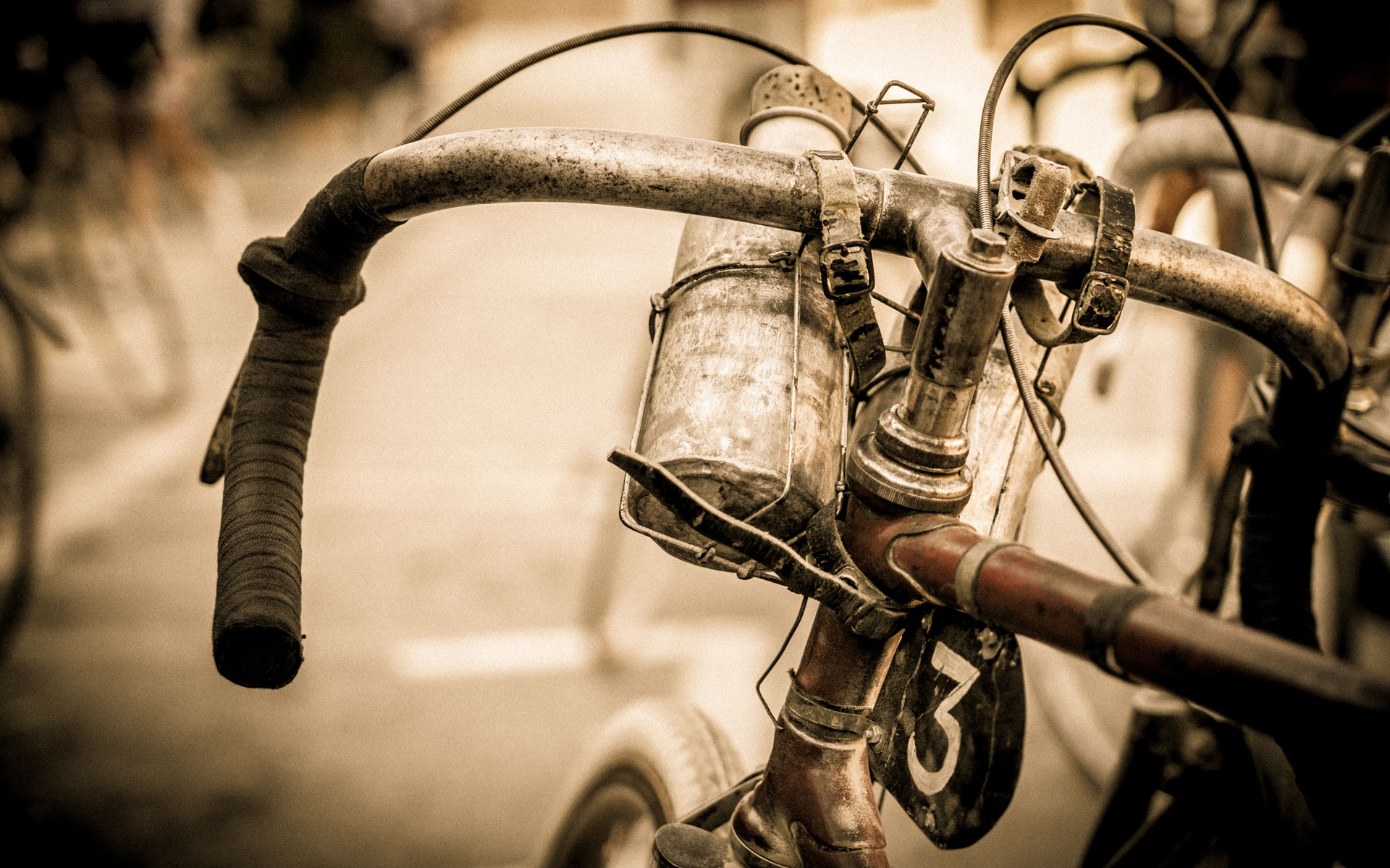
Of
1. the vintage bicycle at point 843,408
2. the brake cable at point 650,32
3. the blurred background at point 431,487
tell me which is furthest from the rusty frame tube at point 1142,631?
the blurred background at point 431,487

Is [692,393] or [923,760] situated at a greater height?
[692,393]

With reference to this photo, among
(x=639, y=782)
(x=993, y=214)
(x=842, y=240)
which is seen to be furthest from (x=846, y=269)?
(x=639, y=782)

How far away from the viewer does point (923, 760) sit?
0.74 m

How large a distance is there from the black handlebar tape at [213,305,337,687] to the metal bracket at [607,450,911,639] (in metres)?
0.27

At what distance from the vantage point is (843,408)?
0.72m

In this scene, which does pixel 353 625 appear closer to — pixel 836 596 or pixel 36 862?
pixel 36 862

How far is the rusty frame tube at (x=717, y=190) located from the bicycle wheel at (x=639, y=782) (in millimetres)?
633

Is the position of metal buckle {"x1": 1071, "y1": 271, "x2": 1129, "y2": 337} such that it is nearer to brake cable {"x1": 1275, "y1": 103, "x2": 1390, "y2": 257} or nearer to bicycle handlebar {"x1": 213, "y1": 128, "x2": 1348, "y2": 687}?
bicycle handlebar {"x1": 213, "y1": 128, "x2": 1348, "y2": 687}

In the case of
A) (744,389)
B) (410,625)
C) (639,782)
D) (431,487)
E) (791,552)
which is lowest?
(639,782)

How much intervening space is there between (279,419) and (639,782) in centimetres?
67

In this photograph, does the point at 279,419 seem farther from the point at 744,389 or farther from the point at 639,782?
the point at 639,782

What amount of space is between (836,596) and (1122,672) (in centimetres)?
20

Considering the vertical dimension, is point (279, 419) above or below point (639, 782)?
above

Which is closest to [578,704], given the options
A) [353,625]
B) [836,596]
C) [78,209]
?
[353,625]
